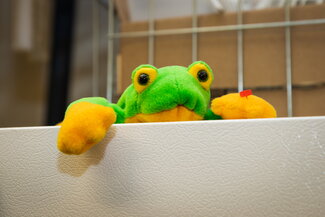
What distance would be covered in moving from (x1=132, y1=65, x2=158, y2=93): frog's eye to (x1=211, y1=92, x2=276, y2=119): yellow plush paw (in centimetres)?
9

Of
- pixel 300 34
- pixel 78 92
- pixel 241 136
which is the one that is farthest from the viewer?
pixel 78 92

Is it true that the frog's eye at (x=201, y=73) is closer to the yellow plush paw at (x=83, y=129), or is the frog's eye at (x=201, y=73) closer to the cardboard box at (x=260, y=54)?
the yellow plush paw at (x=83, y=129)

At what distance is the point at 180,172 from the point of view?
327 millimetres

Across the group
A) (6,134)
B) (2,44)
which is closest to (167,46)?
(6,134)

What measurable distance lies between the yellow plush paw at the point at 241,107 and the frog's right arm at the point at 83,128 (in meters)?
0.14

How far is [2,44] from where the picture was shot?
137 centimetres

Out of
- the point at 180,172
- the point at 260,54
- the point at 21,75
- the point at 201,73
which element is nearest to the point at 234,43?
the point at 260,54

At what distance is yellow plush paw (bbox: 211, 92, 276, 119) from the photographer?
14.7 inches

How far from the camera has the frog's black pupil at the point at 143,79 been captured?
0.37 metres

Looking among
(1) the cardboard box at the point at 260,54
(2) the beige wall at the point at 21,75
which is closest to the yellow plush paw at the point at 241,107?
(1) the cardboard box at the point at 260,54

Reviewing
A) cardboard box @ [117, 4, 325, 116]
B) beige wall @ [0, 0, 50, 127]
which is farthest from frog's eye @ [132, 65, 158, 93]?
beige wall @ [0, 0, 50, 127]

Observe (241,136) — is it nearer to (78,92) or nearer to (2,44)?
(78,92)

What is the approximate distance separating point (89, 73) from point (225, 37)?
75 centimetres

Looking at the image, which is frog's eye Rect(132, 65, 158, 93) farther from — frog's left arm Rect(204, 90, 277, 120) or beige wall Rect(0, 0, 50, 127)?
beige wall Rect(0, 0, 50, 127)
